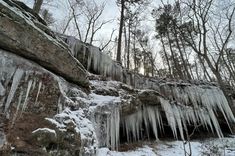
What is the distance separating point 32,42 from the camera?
4.79m

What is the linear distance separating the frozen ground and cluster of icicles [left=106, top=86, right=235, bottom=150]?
1.38 feet

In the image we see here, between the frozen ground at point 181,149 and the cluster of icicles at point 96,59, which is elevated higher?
the cluster of icicles at point 96,59

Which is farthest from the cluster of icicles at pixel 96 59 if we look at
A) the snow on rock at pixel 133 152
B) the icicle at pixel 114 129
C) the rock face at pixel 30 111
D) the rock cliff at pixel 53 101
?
the rock face at pixel 30 111

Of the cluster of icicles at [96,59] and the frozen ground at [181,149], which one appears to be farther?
the cluster of icicles at [96,59]

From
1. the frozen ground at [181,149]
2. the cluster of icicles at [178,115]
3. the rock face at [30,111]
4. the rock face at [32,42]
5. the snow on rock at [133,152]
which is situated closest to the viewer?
the rock face at [30,111]

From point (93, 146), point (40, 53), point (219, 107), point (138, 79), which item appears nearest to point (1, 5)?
point (40, 53)

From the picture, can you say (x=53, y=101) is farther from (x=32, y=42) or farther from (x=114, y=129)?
(x=114, y=129)

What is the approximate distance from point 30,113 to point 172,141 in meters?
7.07

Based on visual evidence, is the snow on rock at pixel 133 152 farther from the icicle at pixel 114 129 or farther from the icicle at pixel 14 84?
the icicle at pixel 14 84

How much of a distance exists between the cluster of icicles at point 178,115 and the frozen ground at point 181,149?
42cm

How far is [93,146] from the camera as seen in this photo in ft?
15.8

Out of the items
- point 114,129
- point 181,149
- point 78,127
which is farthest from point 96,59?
point 181,149

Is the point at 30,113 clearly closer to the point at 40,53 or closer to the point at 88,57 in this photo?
the point at 40,53

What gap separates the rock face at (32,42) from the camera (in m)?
4.38
